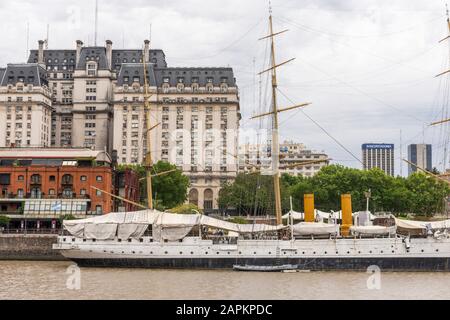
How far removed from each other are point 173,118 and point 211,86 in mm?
9215

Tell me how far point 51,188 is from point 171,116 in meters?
48.5

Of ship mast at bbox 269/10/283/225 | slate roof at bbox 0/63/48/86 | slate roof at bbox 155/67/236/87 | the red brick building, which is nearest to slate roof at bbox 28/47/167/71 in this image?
slate roof at bbox 155/67/236/87

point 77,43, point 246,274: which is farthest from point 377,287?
point 77,43

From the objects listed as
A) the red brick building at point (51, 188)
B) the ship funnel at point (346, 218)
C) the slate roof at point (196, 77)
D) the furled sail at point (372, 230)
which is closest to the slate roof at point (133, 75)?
the slate roof at point (196, 77)

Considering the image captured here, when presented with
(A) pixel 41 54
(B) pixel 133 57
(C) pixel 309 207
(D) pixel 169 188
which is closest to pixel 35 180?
(D) pixel 169 188

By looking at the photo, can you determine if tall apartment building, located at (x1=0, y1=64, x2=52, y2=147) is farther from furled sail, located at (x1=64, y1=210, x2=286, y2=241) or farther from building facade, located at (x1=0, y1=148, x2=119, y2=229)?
furled sail, located at (x1=64, y1=210, x2=286, y2=241)

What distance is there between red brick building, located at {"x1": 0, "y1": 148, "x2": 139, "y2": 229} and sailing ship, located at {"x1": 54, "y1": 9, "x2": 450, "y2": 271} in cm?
2385

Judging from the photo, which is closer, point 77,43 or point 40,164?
point 40,164

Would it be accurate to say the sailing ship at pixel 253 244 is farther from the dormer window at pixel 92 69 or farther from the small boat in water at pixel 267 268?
the dormer window at pixel 92 69

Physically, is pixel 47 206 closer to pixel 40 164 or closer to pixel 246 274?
pixel 40 164

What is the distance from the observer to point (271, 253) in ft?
178

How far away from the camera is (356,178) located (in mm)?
101812

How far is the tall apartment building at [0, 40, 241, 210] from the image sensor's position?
12656cm

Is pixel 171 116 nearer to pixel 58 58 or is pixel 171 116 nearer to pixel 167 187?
pixel 167 187
